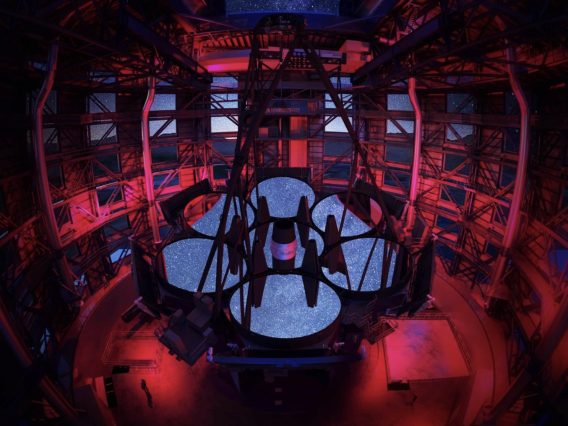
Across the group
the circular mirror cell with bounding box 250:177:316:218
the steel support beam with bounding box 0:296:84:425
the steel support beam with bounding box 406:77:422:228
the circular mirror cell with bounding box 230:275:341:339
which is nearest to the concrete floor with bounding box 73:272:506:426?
the steel support beam with bounding box 0:296:84:425

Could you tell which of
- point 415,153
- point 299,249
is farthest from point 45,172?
point 415,153

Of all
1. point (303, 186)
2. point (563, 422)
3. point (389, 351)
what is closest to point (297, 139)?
point (303, 186)

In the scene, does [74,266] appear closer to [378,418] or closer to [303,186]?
[303,186]

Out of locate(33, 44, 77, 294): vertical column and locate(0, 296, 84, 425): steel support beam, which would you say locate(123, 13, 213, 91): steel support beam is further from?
locate(0, 296, 84, 425): steel support beam

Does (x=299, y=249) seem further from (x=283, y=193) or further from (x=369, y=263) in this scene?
(x=283, y=193)

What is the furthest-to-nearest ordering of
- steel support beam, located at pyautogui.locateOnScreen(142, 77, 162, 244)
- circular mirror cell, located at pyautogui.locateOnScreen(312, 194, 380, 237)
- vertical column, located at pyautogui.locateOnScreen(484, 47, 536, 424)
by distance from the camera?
steel support beam, located at pyautogui.locateOnScreen(142, 77, 162, 244)
circular mirror cell, located at pyautogui.locateOnScreen(312, 194, 380, 237)
vertical column, located at pyautogui.locateOnScreen(484, 47, 536, 424)

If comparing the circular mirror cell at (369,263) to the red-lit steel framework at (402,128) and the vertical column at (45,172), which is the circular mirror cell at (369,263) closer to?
the red-lit steel framework at (402,128)
